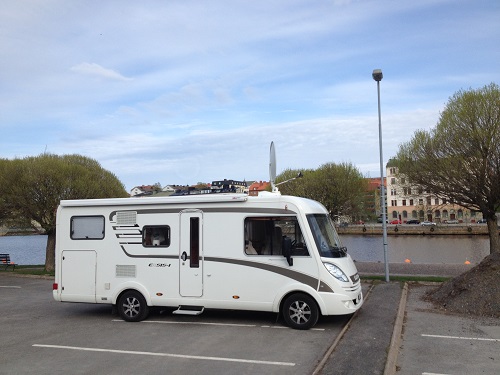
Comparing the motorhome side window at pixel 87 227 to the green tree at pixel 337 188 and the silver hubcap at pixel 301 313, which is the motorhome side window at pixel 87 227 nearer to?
the silver hubcap at pixel 301 313

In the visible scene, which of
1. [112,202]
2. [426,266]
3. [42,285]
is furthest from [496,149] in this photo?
[42,285]

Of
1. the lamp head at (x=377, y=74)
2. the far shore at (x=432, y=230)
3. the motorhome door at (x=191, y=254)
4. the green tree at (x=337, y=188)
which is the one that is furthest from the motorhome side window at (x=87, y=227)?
the far shore at (x=432, y=230)

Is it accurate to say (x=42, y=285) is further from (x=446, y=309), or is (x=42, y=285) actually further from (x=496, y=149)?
(x=496, y=149)

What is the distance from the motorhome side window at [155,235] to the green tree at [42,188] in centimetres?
1359

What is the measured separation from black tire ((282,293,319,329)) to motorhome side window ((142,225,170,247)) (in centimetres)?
306

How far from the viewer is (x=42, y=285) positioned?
59.9 ft

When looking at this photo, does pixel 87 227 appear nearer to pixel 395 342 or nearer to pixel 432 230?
pixel 395 342

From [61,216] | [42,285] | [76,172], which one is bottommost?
[42,285]

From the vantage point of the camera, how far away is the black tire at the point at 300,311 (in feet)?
29.9

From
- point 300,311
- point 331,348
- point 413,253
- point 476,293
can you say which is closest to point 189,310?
point 300,311

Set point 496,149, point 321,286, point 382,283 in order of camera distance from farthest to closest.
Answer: point 496,149 → point 382,283 → point 321,286

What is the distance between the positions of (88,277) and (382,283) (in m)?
9.93

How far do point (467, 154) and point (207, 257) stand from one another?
15.0m

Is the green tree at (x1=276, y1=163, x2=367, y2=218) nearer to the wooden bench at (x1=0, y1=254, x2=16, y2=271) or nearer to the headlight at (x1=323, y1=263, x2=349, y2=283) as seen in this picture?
the wooden bench at (x1=0, y1=254, x2=16, y2=271)
